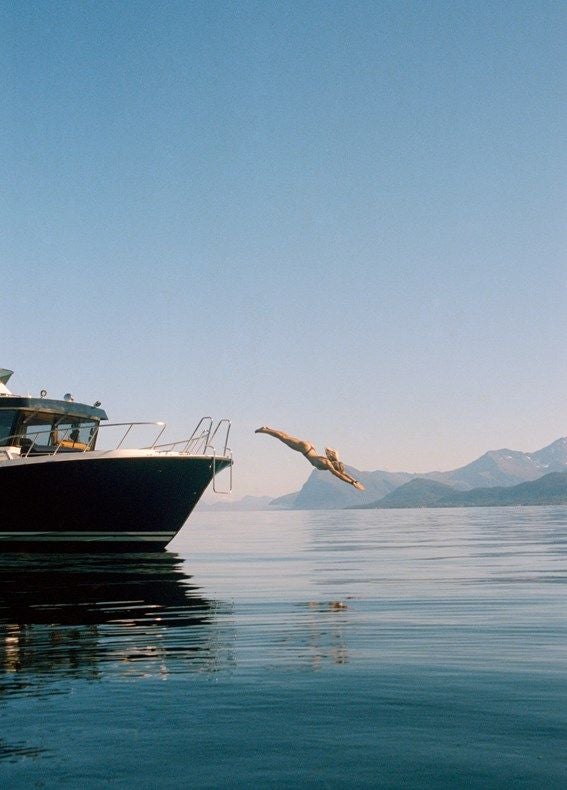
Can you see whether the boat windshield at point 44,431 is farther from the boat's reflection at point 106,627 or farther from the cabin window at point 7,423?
the boat's reflection at point 106,627

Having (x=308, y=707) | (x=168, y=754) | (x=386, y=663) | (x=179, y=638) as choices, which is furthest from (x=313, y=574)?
(x=168, y=754)

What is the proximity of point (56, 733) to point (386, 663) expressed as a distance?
356 centimetres

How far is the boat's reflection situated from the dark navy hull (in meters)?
8.35

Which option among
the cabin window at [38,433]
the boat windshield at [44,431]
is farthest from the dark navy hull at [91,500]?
the cabin window at [38,433]

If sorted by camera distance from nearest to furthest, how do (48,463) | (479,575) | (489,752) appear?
1. (489,752)
2. (479,575)
3. (48,463)

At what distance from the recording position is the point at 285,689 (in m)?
6.64

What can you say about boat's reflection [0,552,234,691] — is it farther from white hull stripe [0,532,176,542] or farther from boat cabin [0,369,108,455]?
boat cabin [0,369,108,455]

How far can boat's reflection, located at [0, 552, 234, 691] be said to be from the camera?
7.71 m

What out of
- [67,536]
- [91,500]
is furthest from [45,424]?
[67,536]

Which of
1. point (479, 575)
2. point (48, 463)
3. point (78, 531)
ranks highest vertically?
point (48, 463)

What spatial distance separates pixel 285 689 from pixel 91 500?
2248cm

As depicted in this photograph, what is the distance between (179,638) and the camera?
9430mm

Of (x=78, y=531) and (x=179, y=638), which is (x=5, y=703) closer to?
(x=179, y=638)

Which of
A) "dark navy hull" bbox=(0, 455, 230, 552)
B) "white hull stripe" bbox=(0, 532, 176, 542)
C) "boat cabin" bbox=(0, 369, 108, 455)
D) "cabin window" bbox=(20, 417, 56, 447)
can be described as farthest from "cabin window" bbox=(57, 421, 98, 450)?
"white hull stripe" bbox=(0, 532, 176, 542)
